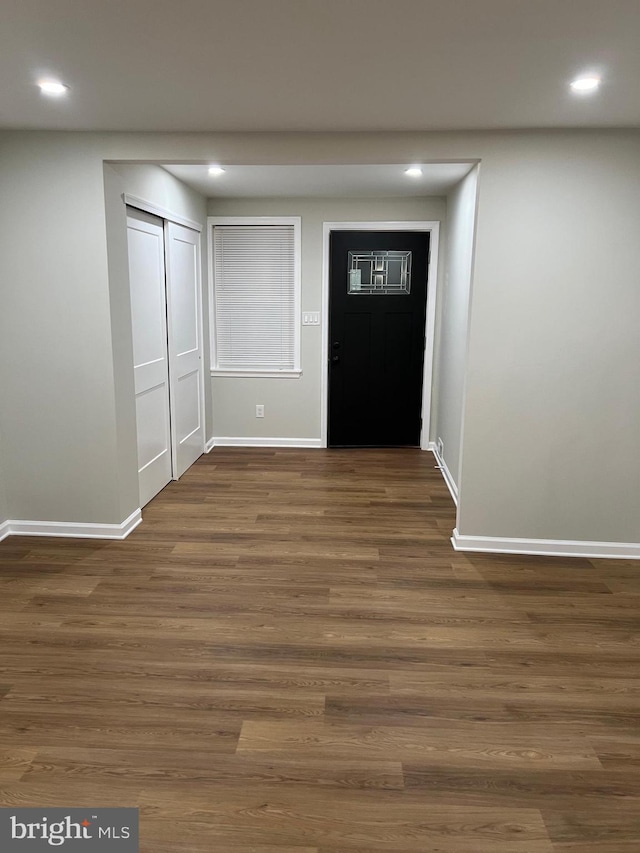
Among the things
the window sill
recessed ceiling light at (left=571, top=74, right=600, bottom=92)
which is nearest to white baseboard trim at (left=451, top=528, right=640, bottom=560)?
recessed ceiling light at (left=571, top=74, right=600, bottom=92)

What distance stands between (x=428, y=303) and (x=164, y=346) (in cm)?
250

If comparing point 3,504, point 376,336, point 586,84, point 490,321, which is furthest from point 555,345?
point 3,504

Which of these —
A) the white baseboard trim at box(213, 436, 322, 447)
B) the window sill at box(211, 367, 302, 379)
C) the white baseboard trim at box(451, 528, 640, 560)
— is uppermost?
the window sill at box(211, 367, 302, 379)

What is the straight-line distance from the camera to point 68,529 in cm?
362

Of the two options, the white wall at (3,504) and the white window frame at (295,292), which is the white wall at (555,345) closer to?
the white window frame at (295,292)

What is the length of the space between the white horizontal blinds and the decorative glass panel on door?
0.59 meters

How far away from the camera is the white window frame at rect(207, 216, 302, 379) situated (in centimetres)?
537

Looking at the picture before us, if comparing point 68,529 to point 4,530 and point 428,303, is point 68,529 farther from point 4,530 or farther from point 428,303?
point 428,303

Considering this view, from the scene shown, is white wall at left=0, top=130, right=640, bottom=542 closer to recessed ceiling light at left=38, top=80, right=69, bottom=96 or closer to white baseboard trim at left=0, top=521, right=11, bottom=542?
white baseboard trim at left=0, top=521, right=11, bottom=542

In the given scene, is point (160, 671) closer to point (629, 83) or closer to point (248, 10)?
point (248, 10)

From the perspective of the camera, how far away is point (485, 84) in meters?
2.37

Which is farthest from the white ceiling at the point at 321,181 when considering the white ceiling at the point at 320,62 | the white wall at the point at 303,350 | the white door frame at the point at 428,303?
the white ceiling at the point at 320,62

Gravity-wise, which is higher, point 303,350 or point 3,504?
point 303,350

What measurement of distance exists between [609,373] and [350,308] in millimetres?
2728
